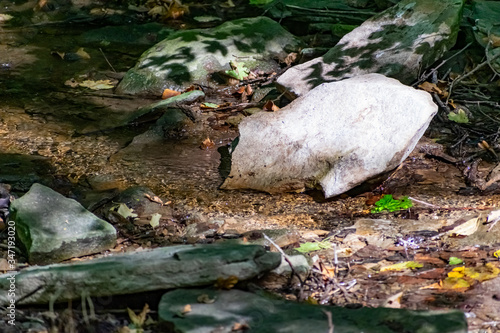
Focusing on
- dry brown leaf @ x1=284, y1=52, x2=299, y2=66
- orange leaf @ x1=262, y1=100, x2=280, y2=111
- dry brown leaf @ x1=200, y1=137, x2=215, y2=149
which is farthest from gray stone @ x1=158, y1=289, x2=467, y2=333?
dry brown leaf @ x1=284, y1=52, x2=299, y2=66

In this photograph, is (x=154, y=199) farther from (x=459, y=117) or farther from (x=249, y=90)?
(x=459, y=117)

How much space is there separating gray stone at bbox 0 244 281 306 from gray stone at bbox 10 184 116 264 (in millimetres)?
611

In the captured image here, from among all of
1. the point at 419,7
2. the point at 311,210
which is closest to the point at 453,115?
the point at 419,7

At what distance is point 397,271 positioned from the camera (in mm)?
3244

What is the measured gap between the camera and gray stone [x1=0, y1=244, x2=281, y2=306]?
2.79 meters

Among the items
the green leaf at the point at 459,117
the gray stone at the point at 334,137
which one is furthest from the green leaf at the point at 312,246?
the green leaf at the point at 459,117

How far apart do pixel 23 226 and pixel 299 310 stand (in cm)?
180

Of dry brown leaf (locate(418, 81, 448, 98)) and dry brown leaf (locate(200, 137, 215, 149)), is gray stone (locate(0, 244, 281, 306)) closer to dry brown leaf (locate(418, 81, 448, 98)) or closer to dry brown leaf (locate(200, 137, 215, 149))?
dry brown leaf (locate(200, 137, 215, 149))

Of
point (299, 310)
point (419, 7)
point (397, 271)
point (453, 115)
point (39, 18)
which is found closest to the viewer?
→ point (299, 310)

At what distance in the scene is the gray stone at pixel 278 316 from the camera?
2453 millimetres

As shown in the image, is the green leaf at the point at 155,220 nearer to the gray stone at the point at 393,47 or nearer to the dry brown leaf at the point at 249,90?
the gray stone at the point at 393,47

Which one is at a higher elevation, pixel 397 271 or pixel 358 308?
pixel 358 308

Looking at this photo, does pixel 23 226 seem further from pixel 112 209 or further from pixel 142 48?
pixel 142 48

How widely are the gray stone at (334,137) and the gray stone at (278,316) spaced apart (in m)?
1.71
